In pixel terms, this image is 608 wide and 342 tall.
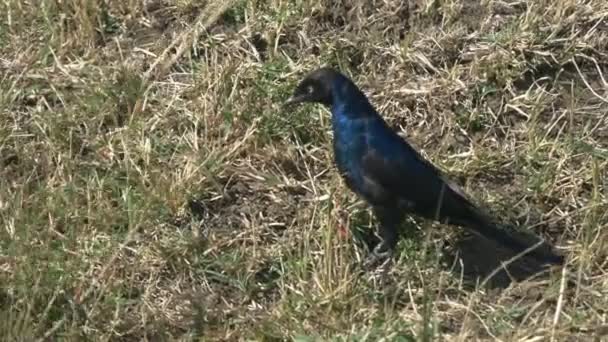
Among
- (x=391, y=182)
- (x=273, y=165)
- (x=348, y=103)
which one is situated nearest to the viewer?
(x=391, y=182)

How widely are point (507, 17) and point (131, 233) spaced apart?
1.98 m

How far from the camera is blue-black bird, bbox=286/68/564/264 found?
4.41 metres

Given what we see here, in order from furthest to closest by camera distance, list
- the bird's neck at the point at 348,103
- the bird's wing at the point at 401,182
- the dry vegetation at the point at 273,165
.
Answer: the bird's neck at the point at 348,103 < the bird's wing at the point at 401,182 < the dry vegetation at the point at 273,165

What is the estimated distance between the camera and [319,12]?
17.7 feet

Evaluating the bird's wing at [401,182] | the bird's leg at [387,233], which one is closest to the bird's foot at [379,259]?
the bird's leg at [387,233]

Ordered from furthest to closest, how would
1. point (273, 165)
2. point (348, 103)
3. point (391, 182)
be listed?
1. point (273, 165)
2. point (348, 103)
3. point (391, 182)

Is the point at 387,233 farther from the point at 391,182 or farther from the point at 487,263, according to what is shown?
the point at 487,263

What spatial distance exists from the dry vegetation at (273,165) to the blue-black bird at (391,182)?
0.10 meters

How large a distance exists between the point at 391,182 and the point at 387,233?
0.18 metres

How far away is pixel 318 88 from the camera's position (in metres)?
4.61

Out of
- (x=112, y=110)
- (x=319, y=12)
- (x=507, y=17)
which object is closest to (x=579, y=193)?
(x=507, y=17)

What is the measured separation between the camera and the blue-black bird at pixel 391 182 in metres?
4.41

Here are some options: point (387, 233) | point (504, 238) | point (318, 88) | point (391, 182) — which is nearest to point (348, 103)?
point (318, 88)

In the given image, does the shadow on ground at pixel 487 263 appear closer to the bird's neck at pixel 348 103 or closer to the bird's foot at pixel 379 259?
the bird's foot at pixel 379 259
